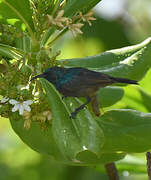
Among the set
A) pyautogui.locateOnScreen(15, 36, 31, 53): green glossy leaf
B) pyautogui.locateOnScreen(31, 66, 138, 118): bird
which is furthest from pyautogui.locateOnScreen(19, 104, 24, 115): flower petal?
pyautogui.locateOnScreen(15, 36, 31, 53): green glossy leaf

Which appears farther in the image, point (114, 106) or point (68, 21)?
point (114, 106)

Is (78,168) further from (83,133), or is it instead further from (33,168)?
(83,133)

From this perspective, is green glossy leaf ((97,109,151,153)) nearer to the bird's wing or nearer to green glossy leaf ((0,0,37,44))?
the bird's wing

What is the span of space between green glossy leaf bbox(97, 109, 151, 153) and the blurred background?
4.26 feet

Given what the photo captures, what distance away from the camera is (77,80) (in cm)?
345

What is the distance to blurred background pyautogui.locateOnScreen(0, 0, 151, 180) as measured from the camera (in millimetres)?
4984

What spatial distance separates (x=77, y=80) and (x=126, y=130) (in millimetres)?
537

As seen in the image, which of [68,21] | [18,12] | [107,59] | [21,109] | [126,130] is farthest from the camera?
[107,59]

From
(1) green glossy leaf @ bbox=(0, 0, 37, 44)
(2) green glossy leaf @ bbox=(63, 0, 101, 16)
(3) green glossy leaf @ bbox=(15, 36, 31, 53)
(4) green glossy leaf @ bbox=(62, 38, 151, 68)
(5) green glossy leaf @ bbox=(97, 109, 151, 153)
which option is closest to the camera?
(5) green glossy leaf @ bbox=(97, 109, 151, 153)

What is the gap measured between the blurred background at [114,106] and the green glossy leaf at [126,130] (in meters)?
1.30

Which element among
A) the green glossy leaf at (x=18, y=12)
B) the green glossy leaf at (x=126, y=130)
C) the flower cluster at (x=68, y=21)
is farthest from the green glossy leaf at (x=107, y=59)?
the green glossy leaf at (x=126, y=130)

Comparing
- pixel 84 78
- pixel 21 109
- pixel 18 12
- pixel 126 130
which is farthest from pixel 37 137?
pixel 18 12

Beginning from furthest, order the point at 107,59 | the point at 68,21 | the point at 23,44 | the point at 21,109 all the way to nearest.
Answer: the point at 23,44 < the point at 107,59 < the point at 68,21 < the point at 21,109

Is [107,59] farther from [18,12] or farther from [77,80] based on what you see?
[18,12]
